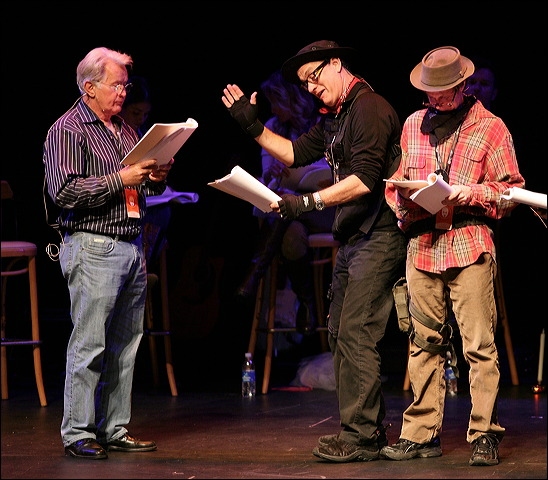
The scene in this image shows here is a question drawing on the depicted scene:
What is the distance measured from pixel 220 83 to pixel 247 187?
4412mm

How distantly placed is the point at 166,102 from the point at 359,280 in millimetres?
4409

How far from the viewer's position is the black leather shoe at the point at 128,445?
418 cm

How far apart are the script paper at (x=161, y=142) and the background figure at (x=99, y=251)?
0.05 metres

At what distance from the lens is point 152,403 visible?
568cm

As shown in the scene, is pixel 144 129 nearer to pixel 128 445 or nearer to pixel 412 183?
pixel 128 445

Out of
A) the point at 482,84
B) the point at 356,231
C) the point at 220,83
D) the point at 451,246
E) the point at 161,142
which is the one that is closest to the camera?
the point at 451,246

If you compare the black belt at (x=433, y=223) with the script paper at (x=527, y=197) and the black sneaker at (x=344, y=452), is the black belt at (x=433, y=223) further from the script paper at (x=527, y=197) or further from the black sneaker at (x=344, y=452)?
the black sneaker at (x=344, y=452)

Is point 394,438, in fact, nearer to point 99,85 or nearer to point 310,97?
point 99,85

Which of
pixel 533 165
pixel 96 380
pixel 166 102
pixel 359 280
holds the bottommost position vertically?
pixel 96 380

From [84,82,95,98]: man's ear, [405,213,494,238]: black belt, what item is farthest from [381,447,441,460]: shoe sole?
[84,82,95,98]: man's ear

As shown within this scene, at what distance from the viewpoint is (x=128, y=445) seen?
4184mm

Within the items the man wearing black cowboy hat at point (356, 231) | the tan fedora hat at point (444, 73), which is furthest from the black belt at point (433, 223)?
the tan fedora hat at point (444, 73)

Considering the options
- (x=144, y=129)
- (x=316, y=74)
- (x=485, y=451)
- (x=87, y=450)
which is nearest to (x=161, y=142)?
(x=316, y=74)

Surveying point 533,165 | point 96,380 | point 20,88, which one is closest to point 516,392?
point 533,165
